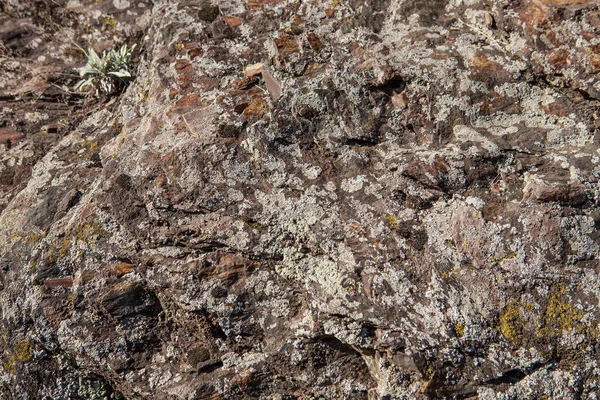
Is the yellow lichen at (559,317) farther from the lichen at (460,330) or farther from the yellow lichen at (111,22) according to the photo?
the yellow lichen at (111,22)

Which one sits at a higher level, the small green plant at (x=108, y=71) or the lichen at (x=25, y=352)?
the small green plant at (x=108, y=71)

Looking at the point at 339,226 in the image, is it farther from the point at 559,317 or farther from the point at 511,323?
the point at 559,317

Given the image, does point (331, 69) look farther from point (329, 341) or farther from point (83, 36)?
point (83, 36)

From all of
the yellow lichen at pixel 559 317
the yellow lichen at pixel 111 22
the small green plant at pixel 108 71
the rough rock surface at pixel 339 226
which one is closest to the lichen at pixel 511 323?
the rough rock surface at pixel 339 226

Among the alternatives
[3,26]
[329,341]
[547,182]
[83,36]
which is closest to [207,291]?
[329,341]

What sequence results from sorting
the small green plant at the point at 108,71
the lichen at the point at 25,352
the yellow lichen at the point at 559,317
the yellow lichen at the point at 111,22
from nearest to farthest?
the yellow lichen at the point at 559,317 → the lichen at the point at 25,352 → the small green plant at the point at 108,71 → the yellow lichen at the point at 111,22

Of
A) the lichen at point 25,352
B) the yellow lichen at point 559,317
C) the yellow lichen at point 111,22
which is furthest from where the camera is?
the yellow lichen at point 111,22

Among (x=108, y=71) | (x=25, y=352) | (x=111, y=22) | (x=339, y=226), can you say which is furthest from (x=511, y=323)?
(x=111, y=22)
